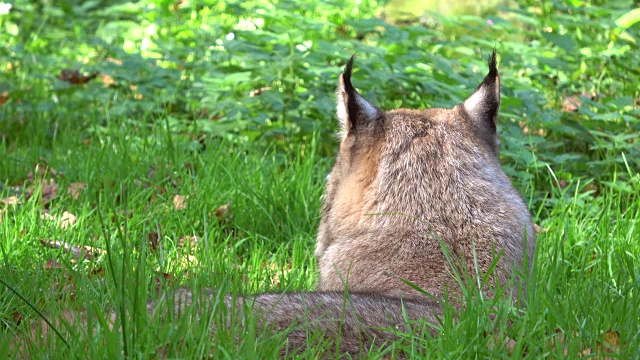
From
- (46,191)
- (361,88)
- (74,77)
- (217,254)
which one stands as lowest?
(74,77)

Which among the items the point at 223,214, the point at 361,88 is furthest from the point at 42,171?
the point at 361,88

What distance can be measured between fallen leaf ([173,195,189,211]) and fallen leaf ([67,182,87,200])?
1.75ft

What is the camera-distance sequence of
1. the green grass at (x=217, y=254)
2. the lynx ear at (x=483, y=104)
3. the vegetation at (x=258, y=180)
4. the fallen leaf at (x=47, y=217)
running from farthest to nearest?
the fallen leaf at (x=47, y=217) → the lynx ear at (x=483, y=104) → the vegetation at (x=258, y=180) → the green grass at (x=217, y=254)

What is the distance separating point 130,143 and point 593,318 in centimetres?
350

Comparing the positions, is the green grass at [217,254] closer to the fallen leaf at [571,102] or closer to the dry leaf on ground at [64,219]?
the dry leaf on ground at [64,219]

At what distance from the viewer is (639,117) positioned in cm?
654

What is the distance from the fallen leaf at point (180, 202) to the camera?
5033mm

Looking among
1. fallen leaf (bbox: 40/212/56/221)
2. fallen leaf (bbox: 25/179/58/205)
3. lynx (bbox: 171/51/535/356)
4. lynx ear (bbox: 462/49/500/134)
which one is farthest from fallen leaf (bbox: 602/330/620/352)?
fallen leaf (bbox: 25/179/58/205)

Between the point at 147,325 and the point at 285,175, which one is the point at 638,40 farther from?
the point at 147,325

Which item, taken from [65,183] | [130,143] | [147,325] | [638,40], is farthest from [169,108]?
[147,325]

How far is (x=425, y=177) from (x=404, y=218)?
0.19 metres

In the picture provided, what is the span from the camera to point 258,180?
5.39m

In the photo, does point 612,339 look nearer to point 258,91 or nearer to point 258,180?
point 258,180

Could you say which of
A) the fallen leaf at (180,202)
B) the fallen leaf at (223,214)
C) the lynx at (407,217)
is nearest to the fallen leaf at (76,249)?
the fallen leaf at (180,202)
